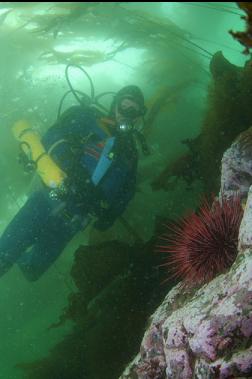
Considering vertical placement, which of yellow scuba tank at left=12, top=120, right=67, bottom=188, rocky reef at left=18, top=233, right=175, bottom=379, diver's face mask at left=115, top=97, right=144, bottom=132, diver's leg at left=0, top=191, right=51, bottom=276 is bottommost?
rocky reef at left=18, top=233, right=175, bottom=379

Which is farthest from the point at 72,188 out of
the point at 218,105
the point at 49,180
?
the point at 218,105

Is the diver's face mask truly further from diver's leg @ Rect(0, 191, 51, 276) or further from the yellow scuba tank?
diver's leg @ Rect(0, 191, 51, 276)

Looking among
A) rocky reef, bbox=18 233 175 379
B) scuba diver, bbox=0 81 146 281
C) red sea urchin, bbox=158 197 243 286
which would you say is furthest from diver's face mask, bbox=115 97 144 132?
red sea urchin, bbox=158 197 243 286

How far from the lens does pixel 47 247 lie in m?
7.18

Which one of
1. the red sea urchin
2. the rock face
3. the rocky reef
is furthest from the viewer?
the rocky reef

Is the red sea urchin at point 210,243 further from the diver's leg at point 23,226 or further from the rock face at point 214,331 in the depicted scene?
the diver's leg at point 23,226

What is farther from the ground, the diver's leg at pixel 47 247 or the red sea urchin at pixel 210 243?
the red sea urchin at pixel 210 243

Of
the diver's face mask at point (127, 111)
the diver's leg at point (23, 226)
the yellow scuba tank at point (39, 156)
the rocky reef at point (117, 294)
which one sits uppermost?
the yellow scuba tank at point (39, 156)

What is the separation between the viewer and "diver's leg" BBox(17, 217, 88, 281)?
6.88m

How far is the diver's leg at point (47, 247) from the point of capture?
688 centimetres

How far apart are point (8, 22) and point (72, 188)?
7.67 meters

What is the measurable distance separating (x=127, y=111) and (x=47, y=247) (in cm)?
310

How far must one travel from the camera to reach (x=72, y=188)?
6.02 metres

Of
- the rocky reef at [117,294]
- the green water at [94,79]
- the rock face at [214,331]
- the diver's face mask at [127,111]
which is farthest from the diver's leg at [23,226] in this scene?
the rock face at [214,331]
